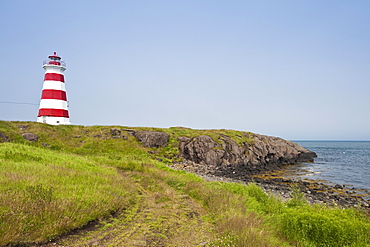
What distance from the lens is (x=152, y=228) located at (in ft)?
27.1

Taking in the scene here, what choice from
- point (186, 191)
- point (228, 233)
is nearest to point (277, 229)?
point (228, 233)

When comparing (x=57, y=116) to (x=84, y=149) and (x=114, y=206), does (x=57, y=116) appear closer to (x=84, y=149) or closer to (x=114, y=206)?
(x=84, y=149)

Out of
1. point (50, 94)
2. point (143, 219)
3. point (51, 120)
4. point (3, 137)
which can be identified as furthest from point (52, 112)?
point (143, 219)

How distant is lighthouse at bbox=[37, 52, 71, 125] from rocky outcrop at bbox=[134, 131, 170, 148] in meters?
15.4

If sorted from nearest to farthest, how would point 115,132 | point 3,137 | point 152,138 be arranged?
point 3,137 < point 152,138 < point 115,132

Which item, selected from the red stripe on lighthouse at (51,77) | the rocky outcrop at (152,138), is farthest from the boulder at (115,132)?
the red stripe on lighthouse at (51,77)

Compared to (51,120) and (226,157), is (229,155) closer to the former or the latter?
(226,157)

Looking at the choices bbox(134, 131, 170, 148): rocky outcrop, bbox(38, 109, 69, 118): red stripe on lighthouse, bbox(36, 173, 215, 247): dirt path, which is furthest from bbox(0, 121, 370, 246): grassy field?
bbox(38, 109, 69, 118): red stripe on lighthouse

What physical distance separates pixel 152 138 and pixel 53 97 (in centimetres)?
2075

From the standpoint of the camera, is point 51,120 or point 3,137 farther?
point 51,120

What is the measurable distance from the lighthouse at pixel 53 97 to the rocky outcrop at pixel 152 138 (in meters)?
15.4

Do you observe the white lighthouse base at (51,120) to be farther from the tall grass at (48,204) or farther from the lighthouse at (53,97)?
the tall grass at (48,204)

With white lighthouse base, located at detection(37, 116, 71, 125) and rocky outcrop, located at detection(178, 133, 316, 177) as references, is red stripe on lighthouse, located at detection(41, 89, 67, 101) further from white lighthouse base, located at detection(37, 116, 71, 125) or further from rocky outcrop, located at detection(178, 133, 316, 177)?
rocky outcrop, located at detection(178, 133, 316, 177)

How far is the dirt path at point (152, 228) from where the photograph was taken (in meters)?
7.11
